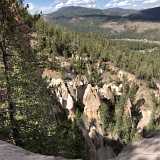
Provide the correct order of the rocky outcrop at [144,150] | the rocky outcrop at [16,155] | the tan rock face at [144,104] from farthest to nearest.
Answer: the tan rock face at [144,104] < the rocky outcrop at [16,155] < the rocky outcrop at [144,150]

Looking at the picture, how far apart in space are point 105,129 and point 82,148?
157 ft

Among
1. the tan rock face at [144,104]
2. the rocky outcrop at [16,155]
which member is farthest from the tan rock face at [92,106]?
the rocky outcrop at [16,155]

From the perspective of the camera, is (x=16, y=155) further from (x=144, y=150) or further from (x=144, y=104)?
(x=144, y=104)

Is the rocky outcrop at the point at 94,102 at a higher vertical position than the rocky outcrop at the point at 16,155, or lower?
lower

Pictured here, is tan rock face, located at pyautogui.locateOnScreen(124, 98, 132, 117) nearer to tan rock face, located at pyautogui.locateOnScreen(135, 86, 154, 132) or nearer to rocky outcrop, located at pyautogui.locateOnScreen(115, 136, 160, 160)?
tan rock face, located at pyautogui.locateOnScreen(135, 86, 154, 132)

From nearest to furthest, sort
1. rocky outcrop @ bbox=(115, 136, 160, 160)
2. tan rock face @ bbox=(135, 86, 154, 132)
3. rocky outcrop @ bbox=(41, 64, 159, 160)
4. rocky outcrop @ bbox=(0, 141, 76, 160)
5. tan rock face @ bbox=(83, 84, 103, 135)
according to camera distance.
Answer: rocky outcrop @ bbox=(115, 136, 160, 160) → rocky outcrop @ bbox=(0, 141, 76, 160) → rocky outcrop @ bbox=(41, 64, 159, 160) → tan rock face @ bbox=(83, 84, 103, 135) → tan rock face @ bbox=(135, 86, 154, 132)

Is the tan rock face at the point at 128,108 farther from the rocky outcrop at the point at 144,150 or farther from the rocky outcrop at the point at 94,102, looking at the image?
the rocky outcrop at the point at 144,150

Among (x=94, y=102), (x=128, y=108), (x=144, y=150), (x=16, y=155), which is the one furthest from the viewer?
(x=128, y=108)

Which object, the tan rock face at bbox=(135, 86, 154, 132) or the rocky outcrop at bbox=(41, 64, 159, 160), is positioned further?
the tan rock face at bbox=(135, 86, 154, 132)

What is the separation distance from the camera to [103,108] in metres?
119

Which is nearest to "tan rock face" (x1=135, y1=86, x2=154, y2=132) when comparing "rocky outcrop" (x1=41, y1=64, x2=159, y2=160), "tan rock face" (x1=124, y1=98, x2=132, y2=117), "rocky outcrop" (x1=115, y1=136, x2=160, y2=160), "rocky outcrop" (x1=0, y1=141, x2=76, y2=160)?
"rocky outcrop" (x1=41, y1=64, x2=159, y2=160)

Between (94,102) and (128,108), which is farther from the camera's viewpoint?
(128,108)

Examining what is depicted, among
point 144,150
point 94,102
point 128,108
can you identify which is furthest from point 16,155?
point 128,108

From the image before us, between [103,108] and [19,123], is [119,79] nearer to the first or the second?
[103,108]
